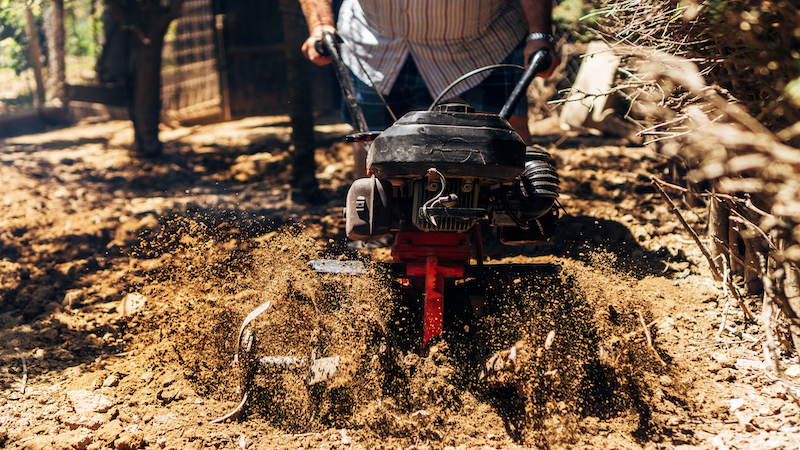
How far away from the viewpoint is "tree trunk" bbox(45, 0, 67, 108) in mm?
8523

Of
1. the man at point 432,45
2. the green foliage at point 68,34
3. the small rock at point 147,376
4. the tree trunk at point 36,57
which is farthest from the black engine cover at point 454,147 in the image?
the tree trunk at point 36,57

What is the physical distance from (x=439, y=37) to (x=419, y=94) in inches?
13.1

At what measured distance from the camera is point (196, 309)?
2707 millimetres

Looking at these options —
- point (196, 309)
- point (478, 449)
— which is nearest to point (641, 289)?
point (478, 449)

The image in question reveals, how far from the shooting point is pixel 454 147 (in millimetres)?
1910

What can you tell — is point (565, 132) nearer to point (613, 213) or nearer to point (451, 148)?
point (613, 213)

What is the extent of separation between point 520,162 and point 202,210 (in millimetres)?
3168

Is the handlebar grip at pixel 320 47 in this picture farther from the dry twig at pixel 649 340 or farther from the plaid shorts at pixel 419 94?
the dry twig at pixel 649 340

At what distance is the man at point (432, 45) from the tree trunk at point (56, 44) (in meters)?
7.38

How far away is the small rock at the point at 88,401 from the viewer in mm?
2133

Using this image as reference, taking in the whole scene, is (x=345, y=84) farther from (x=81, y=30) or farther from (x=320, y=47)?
(x=81, y=30)

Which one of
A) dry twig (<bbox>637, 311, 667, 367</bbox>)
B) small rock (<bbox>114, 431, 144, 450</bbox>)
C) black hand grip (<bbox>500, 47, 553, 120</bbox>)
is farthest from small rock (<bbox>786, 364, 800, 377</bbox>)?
small rock (<bbox>114, 431, 144, 450</bbox>)

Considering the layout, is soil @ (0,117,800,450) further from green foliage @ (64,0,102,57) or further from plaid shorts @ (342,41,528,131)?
green foliage @ (64,0,102,57)

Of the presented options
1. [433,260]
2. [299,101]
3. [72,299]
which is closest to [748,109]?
[433,260]
